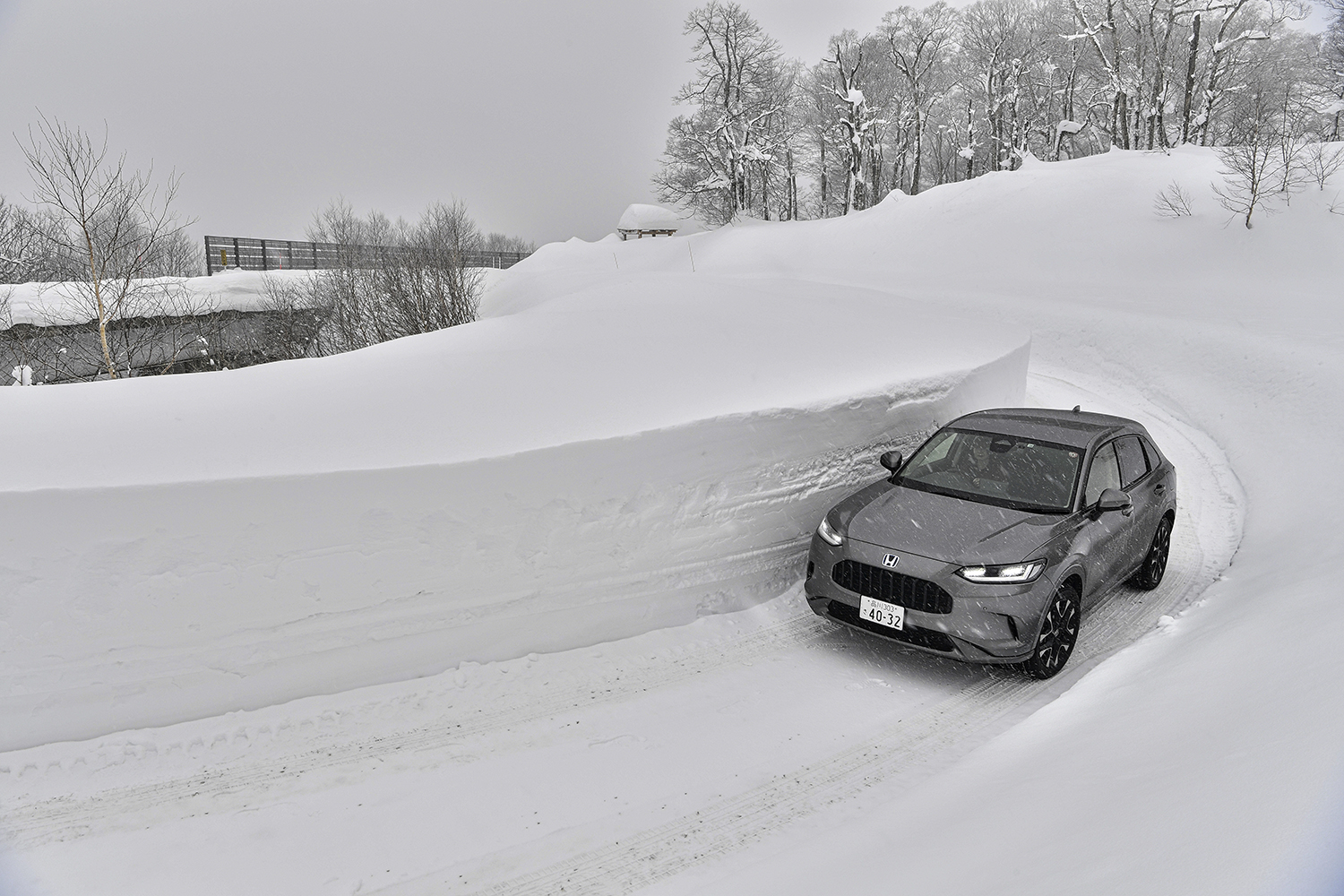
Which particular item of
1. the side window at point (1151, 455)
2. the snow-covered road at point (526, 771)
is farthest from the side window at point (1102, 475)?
the snow-covered road at point (526, 771)

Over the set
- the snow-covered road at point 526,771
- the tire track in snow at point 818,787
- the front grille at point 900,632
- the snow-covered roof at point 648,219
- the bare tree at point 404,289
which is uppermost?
the snow-covered roof at point 648,219

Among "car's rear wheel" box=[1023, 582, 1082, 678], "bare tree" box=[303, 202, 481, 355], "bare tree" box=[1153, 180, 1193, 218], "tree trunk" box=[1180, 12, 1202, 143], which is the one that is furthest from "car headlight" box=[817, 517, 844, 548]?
"tree trunk" box=[1180, 12, 1202, 143]

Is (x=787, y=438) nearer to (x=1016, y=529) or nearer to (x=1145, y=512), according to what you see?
(x=1016, y=529)

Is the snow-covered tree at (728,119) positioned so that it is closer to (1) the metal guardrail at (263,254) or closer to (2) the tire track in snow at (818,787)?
(1) the metal guardrail at (263,254)

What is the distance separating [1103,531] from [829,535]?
1.97 m

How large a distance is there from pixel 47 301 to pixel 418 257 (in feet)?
43.3

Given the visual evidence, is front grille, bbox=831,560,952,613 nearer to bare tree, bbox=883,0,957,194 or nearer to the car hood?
the car hood

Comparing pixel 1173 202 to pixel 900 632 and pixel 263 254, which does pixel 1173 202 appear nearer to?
pixel 900 632

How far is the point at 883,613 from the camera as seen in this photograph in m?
4.65

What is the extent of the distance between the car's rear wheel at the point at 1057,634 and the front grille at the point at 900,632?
2.00 ft

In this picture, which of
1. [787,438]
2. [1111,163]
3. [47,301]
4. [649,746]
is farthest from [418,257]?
[1111,163]

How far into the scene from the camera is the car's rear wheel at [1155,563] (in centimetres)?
593

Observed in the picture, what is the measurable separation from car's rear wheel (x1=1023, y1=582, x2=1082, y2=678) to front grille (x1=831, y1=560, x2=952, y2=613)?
0.70 metres

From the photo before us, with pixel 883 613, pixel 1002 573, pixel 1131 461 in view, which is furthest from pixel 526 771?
pixel 1131 461
